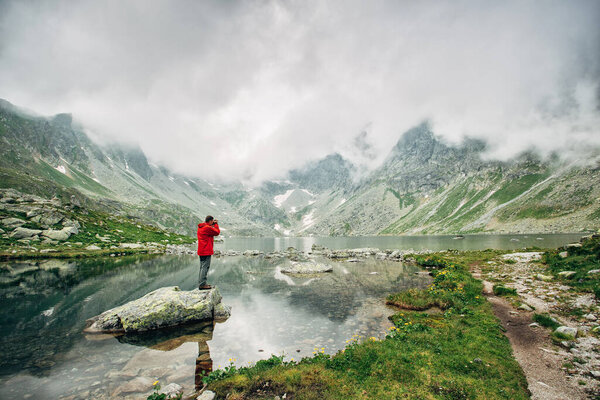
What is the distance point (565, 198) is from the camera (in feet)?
575

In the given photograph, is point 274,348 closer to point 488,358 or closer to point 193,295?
point 193,295

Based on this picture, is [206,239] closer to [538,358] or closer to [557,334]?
[538,358]

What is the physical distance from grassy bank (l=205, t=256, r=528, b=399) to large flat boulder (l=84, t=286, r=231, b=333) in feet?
27.7

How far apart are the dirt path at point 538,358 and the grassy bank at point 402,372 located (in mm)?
392

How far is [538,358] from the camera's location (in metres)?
10.2

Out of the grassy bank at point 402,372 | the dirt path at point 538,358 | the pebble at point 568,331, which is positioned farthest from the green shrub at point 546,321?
the grassy bank at point 402,372

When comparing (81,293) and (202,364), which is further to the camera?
(81,293)

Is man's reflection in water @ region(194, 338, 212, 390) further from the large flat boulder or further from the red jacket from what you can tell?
the red jacket

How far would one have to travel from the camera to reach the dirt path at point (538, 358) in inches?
315

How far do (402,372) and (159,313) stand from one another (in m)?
14.8

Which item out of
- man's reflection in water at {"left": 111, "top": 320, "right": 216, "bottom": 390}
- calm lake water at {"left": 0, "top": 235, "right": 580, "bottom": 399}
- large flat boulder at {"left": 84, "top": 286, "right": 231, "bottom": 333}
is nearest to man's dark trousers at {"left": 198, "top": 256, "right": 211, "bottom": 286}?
large flat boulder at {"left": 84, "top": 286, "right": 231, "bottom": 333}

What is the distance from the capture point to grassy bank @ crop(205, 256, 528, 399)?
7992mm

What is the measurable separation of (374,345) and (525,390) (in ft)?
16.9

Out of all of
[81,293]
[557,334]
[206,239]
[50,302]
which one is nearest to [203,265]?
[206,239]
